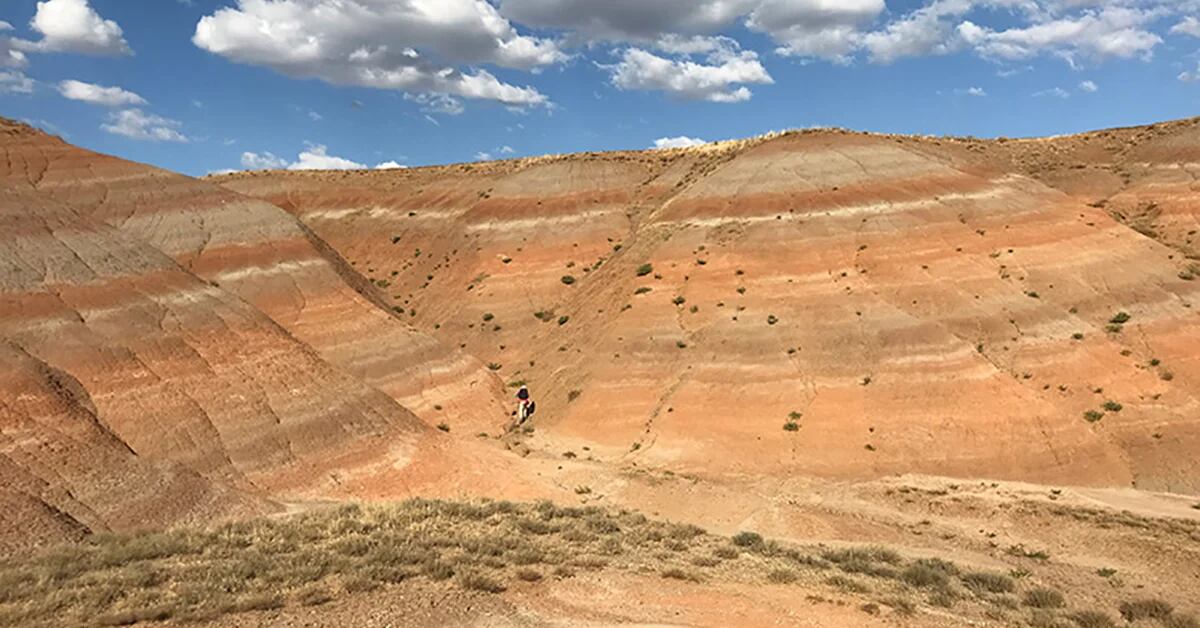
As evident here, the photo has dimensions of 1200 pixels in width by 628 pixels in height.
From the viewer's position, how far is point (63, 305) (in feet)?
88.4

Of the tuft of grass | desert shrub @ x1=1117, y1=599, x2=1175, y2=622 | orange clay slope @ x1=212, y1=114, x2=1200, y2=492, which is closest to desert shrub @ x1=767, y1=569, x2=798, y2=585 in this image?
the tuft of grass

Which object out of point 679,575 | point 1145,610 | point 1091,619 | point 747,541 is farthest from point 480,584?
point 1145,610

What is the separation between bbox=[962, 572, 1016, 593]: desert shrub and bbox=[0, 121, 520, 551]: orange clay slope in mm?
18132

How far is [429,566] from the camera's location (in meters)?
13.8

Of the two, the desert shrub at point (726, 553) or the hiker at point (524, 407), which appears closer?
→ the desert shrub at point (726, 553)

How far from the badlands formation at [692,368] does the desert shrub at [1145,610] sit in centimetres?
40

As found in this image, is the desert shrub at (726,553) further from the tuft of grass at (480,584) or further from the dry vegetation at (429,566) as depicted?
the tuft of grass at (480,584)

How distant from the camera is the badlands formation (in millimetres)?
20641

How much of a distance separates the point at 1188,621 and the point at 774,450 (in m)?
16.3

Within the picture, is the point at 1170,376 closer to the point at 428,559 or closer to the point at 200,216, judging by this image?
the point at 428,559

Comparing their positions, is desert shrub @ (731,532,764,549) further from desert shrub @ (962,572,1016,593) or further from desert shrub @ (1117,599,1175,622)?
desert shrub @ (1117,599,1175,622)

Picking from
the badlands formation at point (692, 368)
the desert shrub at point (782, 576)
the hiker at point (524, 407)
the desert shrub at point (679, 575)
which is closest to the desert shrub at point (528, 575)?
the badlands formation at point (692, 368)

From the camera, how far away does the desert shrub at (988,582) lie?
16.5 metres

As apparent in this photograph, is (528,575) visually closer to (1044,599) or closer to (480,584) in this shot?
(480,584)
